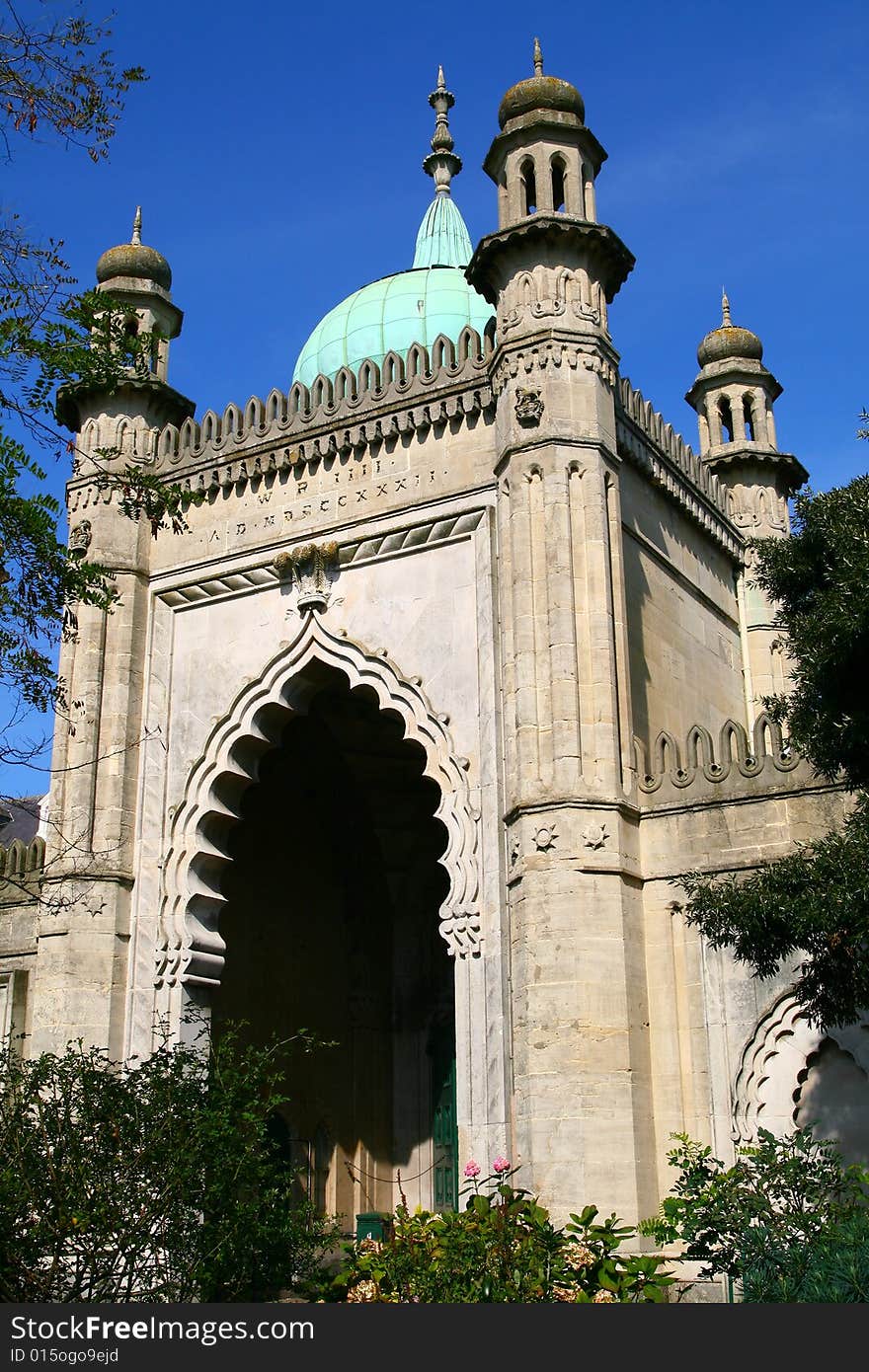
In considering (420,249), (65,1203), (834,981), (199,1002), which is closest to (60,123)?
(65,1203)

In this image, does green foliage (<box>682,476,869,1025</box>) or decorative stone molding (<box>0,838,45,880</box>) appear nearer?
green foliage (<box>682,476,869,1025</box>)

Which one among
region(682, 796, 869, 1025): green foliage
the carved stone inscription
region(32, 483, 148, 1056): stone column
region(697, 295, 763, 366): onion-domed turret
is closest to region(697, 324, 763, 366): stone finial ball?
region(697, 295, 763, 366): onion-domed turret

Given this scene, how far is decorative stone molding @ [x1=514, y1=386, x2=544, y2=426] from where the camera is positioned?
48.4 ft

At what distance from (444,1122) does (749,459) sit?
9706 mm

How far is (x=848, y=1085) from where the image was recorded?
42.6ft

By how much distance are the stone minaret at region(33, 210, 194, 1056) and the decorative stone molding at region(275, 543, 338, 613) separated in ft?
7.01

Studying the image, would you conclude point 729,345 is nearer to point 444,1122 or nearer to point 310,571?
point 310,571

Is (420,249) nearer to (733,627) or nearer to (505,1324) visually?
(733,627)

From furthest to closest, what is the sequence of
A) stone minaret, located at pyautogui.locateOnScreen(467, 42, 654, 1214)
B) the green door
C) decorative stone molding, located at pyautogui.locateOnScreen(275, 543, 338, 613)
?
the green door, decorative stone molding, located at pyautogui.locateOnScreen(275, 543, 338, 613), stone minaret, located at pyautogui.locateOnScreen(467, 42, 654, 1214)

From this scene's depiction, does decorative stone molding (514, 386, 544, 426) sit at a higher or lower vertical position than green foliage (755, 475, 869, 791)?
higher

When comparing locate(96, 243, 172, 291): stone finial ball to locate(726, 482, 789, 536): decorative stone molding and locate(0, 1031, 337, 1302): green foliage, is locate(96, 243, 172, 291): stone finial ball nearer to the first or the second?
locate(726, 482, 789, 536): decorative stone molding

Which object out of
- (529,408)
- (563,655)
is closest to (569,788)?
(563,655)

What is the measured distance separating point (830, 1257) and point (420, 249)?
19.1 meters

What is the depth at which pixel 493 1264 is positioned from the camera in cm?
918
